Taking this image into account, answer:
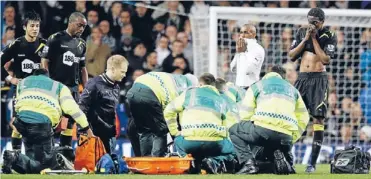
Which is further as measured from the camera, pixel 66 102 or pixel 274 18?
pixel 274 18

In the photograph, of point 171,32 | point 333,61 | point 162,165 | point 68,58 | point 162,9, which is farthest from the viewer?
point 162,9

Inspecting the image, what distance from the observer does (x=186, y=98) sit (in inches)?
622

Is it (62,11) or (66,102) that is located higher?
(62,11)

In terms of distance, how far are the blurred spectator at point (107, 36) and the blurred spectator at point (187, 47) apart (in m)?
1.21

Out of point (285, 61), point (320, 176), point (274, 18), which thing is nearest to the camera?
point (320, 176)

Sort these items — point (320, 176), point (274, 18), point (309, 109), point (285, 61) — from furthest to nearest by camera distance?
point (285, 61) → point (274, 18) → point (309, 109) → point (320, 176)

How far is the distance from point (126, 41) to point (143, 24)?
0.57 metres

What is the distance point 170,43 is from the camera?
2264cm

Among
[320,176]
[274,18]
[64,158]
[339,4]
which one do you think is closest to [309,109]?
[320,176]

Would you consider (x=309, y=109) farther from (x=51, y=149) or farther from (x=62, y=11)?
(x=62, y=11)

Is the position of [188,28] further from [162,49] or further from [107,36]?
[107,36]

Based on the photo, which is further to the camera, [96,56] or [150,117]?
[96,56]

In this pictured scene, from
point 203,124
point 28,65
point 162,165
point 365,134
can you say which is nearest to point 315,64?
point 203,124

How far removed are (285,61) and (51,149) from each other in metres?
8.16
